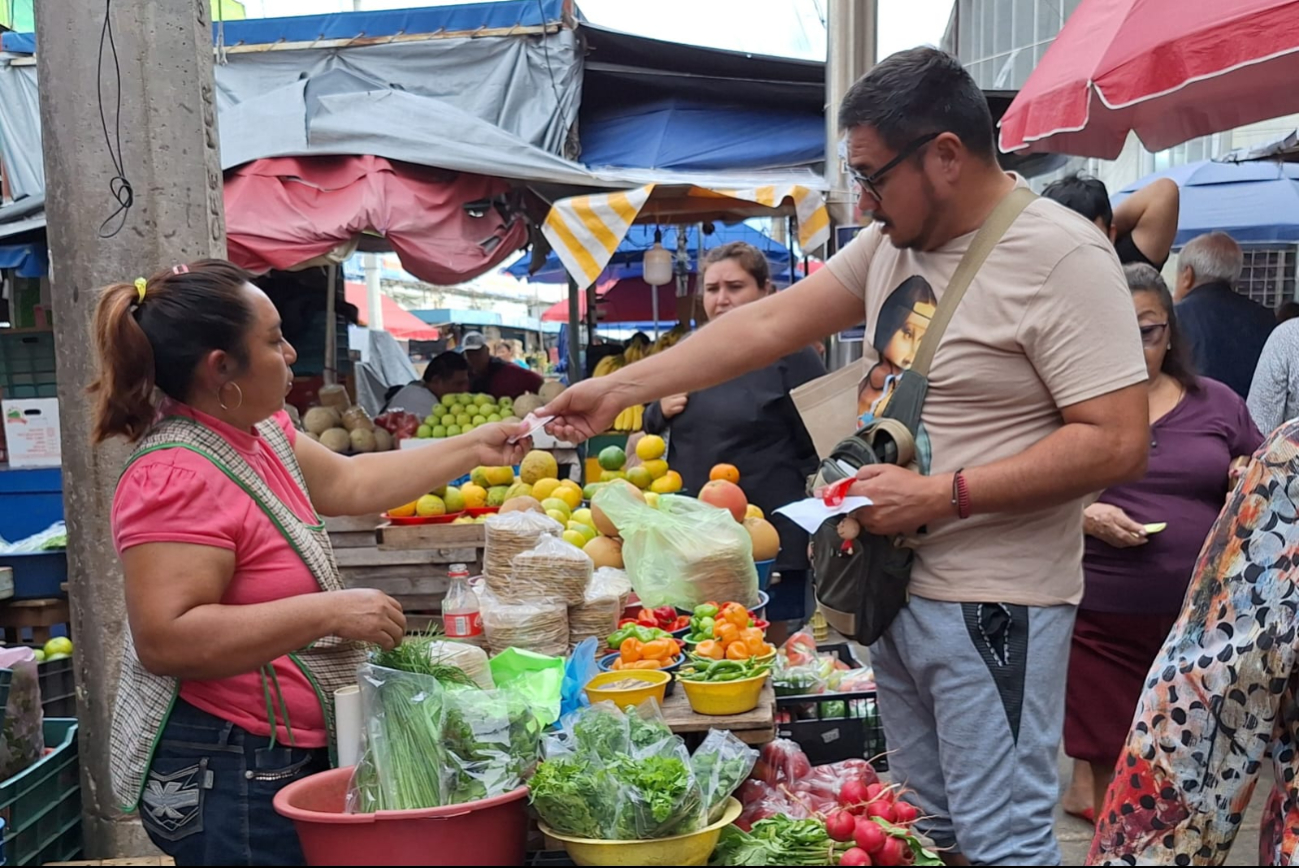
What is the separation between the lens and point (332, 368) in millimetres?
9945

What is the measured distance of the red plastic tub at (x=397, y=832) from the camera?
6.60 feet

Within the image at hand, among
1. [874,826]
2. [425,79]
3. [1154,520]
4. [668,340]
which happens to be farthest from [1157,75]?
[425,79]

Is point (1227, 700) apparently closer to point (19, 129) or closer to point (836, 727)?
point (836, 727)

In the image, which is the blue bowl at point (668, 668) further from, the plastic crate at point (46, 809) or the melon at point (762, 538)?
the plastic crate at point (46, 809)

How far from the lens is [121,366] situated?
224 centimetres

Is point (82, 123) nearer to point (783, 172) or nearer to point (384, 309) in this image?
point (783, 172)

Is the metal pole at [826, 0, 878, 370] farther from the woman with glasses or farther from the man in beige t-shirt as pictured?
the man in beige t-shirt

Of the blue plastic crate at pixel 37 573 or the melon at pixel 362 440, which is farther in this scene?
the melon at pixel 362 440

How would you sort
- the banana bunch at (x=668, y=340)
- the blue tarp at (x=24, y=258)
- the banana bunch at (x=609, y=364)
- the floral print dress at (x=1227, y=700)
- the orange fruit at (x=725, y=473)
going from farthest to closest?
the banana bunch at (x=609, y=364)
the banana bunch at (x=668, y=340)
the blue tarp at (x=24, y=258)
the orange fruit at (x=725, y=473)
the floral print dress at (x=1227, y=700)

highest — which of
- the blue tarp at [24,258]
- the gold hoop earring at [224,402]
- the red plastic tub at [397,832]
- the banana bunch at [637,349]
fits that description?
the blue tarp at [24,258]

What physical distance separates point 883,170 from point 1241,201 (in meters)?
8.80

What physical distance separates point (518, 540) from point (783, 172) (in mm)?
7872

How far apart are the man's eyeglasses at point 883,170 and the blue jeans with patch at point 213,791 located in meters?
1.72

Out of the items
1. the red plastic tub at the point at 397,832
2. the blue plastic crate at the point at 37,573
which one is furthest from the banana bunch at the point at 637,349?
the red plastic tub at the point at 397,832
